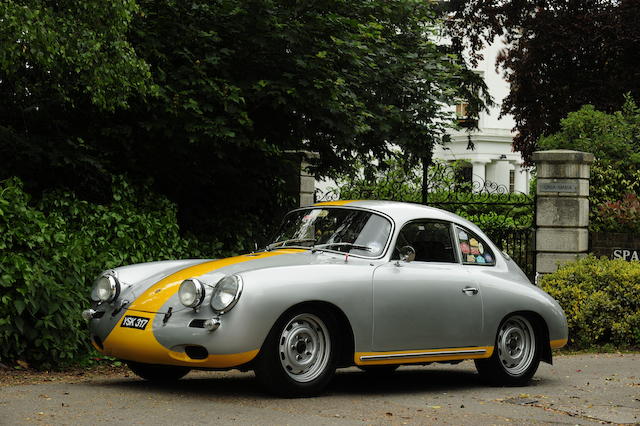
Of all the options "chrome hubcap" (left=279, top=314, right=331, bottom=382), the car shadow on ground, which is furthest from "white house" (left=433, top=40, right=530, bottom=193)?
"chrome hubcap" (left=279, top=314, right=331, bottom=382)

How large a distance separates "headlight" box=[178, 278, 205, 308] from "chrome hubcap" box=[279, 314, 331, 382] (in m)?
0.69

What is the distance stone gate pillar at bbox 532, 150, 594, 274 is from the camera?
579 inches

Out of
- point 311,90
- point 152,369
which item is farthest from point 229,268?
point 311,90

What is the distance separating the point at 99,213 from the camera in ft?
38.4

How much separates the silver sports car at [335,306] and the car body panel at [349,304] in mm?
11

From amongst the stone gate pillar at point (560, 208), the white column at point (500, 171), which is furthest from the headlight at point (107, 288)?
the white column at point (500, 171)

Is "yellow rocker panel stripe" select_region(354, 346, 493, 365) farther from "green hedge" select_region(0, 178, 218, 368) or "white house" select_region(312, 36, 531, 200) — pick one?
"white house" select_region(312, 36, 531, 200)

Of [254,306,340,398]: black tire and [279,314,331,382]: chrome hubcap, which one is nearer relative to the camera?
[254,306,340,398]: black tire

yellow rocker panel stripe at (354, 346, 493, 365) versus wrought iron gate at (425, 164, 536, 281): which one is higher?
wrought iron gate at (425, 164, 536, 281)

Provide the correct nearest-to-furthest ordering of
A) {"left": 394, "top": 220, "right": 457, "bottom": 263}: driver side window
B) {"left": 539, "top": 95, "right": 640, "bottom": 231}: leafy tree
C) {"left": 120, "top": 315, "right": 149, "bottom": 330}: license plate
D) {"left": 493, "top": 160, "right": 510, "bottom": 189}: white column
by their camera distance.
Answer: {"left": 120, "top": 315, "right": 149, "bottom": 330}: license plate, {"left": 394, "top": 220, "right": 457, "bottom": 263}: driver side window, {"left": 539, "top": 95, "right": 640, "bottom": 231}: leafy tree, {"left": 493, "top": 160, "right": 510, "bottom": 189}: white column

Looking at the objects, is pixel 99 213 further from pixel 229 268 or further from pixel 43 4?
pixel 229 268

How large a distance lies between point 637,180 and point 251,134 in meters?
6.40

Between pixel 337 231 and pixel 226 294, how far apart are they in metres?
1.68

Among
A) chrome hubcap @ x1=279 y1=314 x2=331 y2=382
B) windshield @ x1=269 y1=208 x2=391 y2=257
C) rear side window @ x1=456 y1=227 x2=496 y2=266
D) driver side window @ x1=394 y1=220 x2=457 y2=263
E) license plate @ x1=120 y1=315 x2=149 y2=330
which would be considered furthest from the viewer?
rear side window @ x1=456 y1=227 x2=496 y2=266
